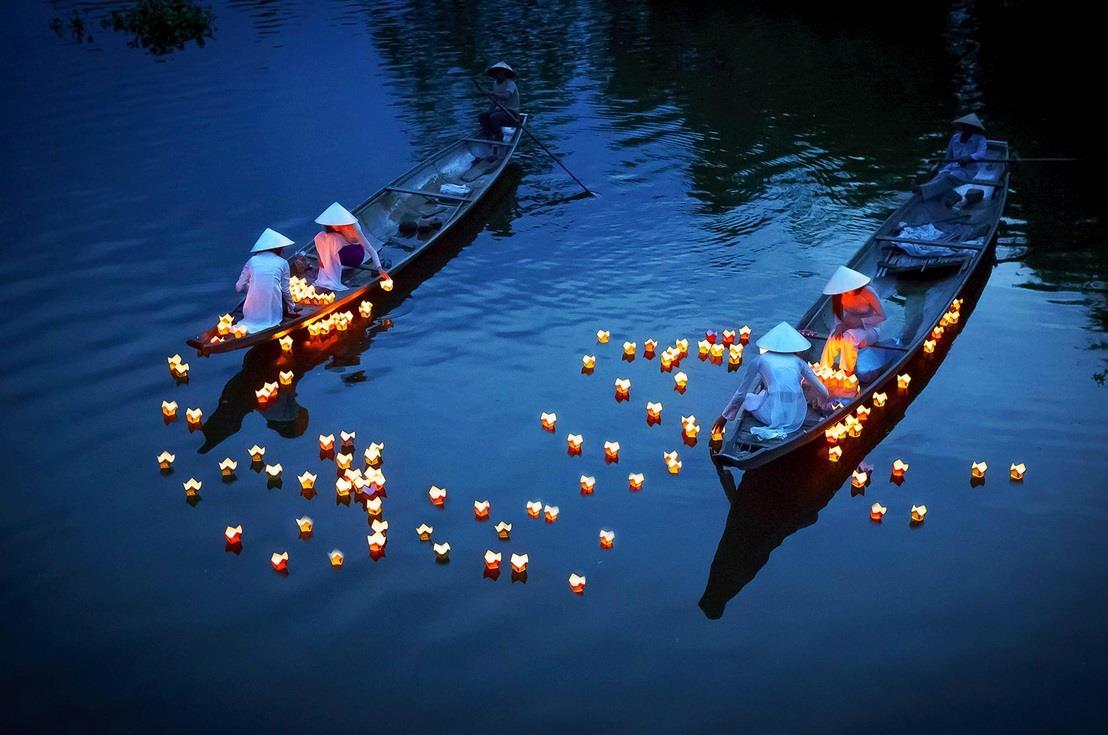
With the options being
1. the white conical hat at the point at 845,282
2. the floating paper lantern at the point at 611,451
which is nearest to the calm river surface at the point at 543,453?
the floating paper lantern at the point at 611,451

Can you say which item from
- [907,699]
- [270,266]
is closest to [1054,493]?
[907,699]

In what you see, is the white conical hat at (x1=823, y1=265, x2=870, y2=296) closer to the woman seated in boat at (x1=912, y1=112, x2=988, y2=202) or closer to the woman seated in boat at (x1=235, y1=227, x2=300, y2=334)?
the woman seated in boat at (x1=912, y1=112, x2=988, y2=202)

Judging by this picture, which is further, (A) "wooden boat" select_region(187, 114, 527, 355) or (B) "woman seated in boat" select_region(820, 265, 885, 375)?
(A) "wooden boat" select_region(187, 114, 527, 355)

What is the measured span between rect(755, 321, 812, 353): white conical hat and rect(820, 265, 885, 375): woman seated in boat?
76 cm

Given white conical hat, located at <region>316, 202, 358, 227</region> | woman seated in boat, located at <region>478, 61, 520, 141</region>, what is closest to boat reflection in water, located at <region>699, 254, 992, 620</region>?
white conical hat, located at <region>316, 202, 358, 227</region>

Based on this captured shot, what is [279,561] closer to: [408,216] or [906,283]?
[408,216]

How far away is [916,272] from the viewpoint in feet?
36.7

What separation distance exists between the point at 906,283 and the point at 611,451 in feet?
14.0

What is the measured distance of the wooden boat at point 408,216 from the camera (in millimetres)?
10430

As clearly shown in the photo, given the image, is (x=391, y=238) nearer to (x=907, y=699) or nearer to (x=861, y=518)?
(x=861, y=518)

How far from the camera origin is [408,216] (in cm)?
1285

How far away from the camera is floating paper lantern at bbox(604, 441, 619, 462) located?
29.2ft

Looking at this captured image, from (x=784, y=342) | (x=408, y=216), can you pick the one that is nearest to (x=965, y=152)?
(x=784, y=342)

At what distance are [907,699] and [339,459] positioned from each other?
4680mm
